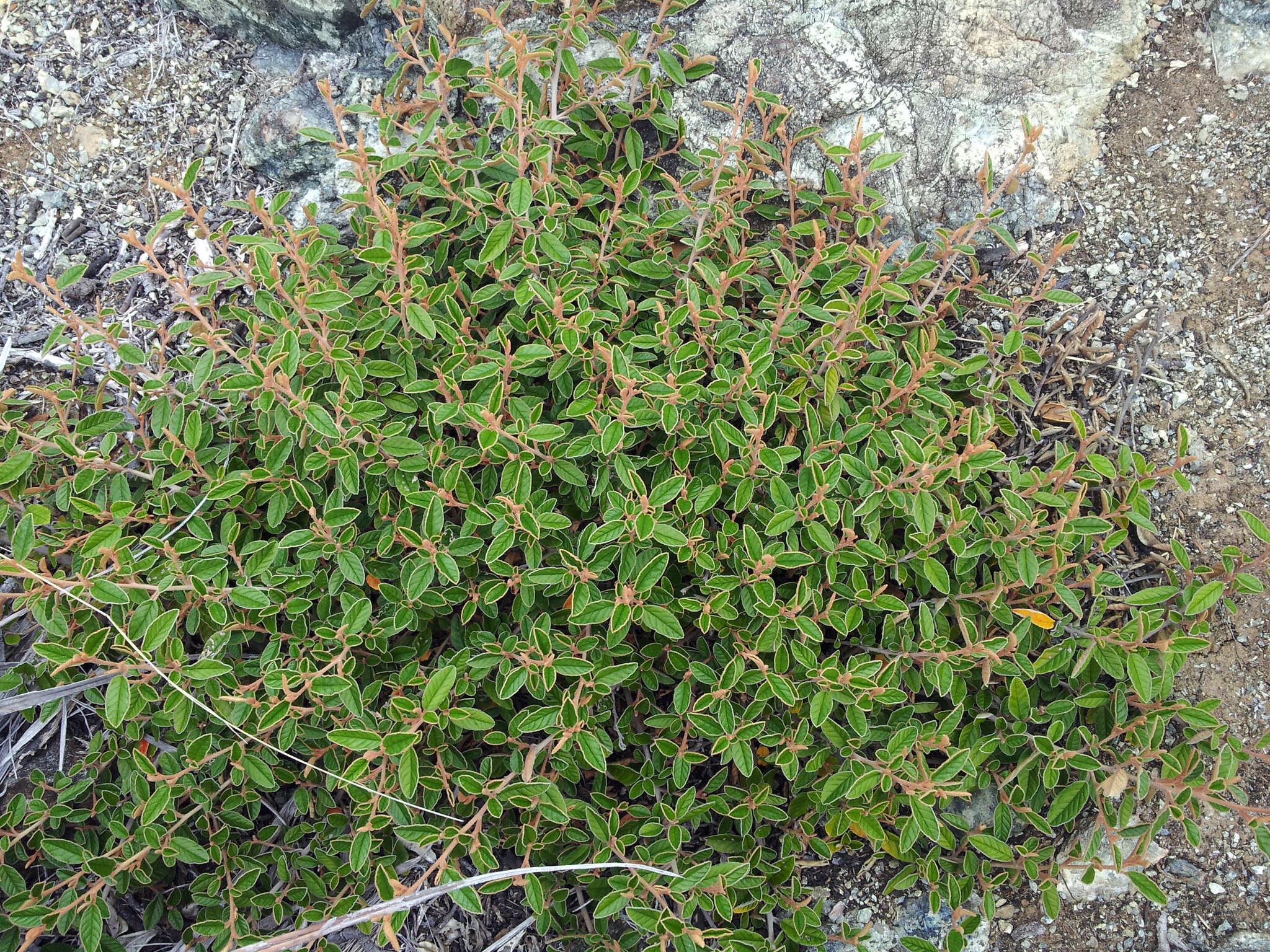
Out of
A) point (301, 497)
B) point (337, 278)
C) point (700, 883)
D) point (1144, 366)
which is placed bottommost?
point (700, 883)

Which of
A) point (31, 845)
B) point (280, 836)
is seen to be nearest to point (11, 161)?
point (31, 845)

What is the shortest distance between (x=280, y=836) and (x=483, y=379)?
1603 millimetres

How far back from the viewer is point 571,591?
102 inches

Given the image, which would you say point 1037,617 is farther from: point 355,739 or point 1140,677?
point 355,739

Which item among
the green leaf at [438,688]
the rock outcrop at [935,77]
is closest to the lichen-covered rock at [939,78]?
the rock outcrop at [935,77]

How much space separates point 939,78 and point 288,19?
8.70 ft

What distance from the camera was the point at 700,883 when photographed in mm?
2311

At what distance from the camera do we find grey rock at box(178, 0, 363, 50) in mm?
3467

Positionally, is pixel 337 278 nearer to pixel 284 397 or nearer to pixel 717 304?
pixel 284 397

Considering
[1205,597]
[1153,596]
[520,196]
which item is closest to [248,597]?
[520,196]

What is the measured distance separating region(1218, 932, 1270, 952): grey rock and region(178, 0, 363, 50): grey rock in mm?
4462

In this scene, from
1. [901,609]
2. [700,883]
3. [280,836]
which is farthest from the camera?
[280,836]

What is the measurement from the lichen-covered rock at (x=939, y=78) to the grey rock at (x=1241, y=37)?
0.28m

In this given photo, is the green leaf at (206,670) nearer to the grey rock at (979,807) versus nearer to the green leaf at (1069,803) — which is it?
the grey rock at (979,807)
